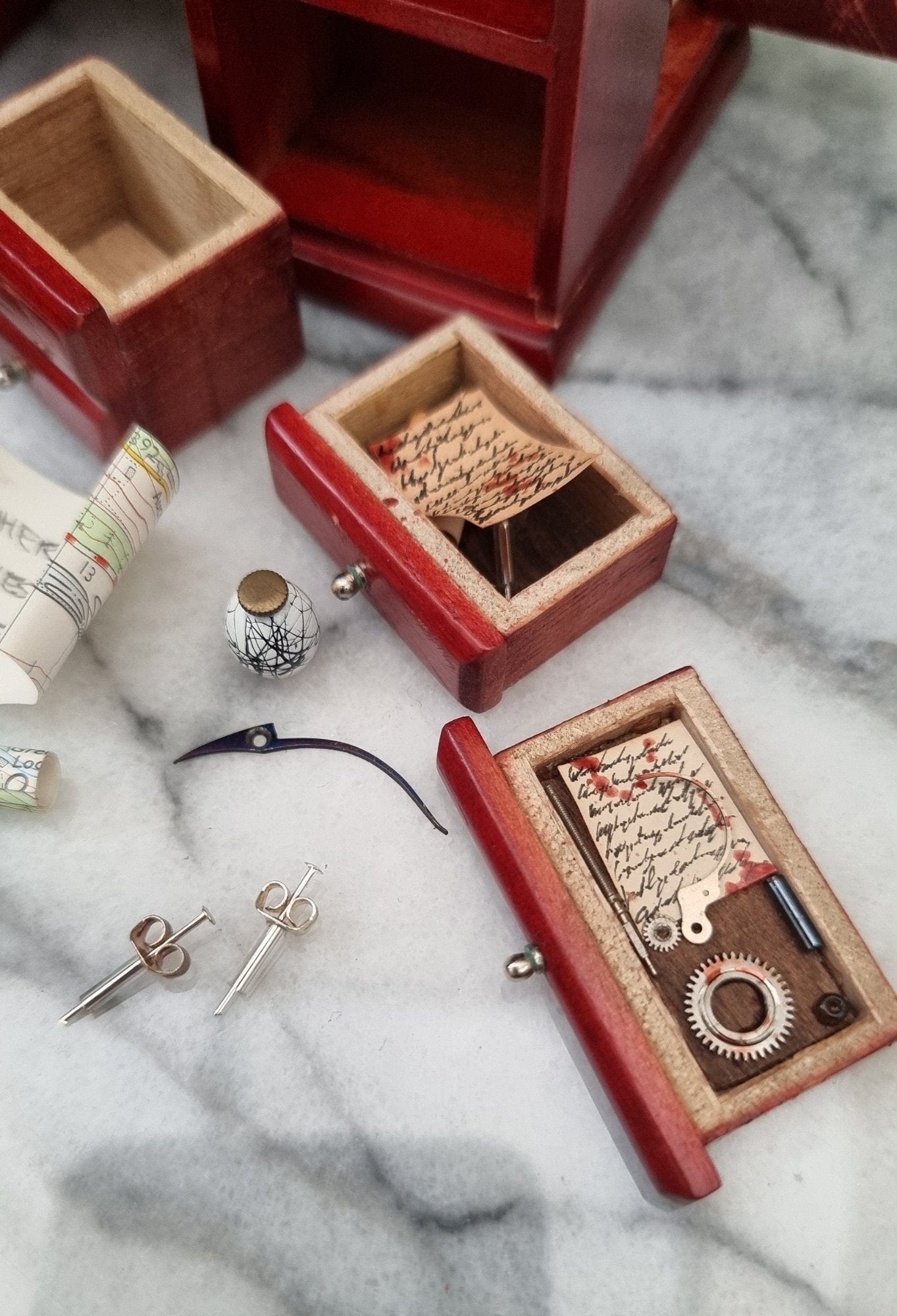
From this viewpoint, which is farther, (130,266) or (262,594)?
(130,266)

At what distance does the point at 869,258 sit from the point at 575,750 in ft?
1.96

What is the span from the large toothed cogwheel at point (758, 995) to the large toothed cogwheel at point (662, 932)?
2 centimetres

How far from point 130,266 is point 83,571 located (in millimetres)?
347

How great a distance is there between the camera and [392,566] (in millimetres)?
797

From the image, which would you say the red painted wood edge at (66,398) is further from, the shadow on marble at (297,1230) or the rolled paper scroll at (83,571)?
the shadow on marble at (297,1230)

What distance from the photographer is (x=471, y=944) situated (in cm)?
79

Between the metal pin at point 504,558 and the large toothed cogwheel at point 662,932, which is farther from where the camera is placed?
the metal pin at point 504,558

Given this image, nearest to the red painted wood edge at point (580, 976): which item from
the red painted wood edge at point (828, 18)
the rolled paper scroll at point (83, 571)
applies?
the rolled paper scroll at point (83, 571)

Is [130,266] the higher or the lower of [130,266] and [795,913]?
the higher

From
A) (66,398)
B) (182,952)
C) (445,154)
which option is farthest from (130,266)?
(182,952)

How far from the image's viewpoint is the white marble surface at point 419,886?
2.37ft

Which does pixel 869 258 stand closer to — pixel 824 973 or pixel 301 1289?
pixel 824 973

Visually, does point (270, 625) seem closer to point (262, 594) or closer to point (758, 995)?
point (262, 594)

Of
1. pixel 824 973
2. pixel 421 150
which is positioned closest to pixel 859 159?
pixel 421 150
